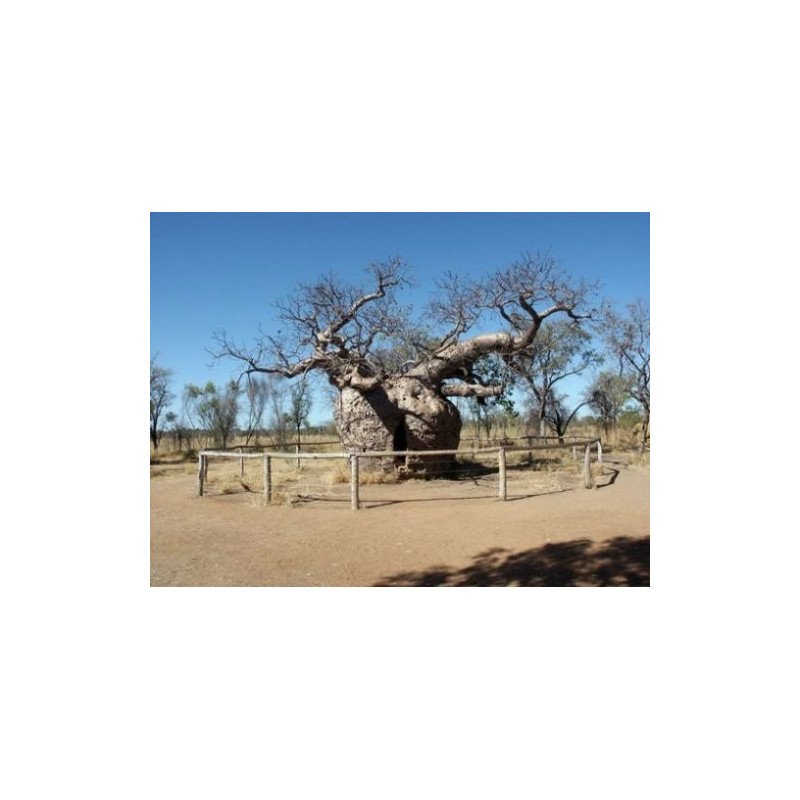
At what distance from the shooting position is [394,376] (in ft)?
33.4

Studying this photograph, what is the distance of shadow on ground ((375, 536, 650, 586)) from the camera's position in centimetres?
412

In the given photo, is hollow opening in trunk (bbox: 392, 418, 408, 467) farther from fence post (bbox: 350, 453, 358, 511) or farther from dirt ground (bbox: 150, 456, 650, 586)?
fence post (bbox: 350, 453, 358, 511)

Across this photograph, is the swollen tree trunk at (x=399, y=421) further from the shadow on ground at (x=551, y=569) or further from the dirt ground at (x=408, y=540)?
the shadow on ground at (x=551, y=569)

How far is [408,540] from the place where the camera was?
515 centimetres

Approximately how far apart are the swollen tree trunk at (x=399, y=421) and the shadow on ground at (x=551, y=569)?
4843 mm

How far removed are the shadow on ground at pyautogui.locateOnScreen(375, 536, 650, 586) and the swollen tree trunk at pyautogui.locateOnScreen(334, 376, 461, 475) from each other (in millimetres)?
4843

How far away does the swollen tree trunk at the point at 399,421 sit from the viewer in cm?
967

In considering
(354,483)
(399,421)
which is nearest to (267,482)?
(354,483)

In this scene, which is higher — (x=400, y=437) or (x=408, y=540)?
(x=400, y=437)

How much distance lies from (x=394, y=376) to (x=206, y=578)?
639 centimetres

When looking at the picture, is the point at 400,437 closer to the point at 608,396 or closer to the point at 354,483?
the point at 354,483

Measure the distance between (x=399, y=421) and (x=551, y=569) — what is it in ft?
19.6
